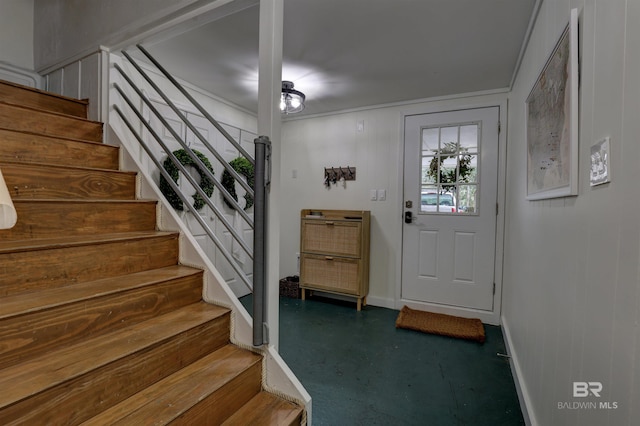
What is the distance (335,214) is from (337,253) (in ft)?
1.63

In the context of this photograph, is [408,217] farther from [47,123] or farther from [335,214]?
[47,123]

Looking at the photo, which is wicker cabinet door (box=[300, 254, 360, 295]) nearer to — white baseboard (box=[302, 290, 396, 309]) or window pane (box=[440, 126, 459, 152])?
white baseboard (box=[302, 290, 396, 309])

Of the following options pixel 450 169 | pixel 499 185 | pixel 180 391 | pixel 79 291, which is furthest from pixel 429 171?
pixel 79 291

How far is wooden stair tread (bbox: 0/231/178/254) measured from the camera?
110 cm

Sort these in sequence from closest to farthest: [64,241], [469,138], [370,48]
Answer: [64,241] → [370,48] → [469,138]

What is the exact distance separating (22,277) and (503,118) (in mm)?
3470

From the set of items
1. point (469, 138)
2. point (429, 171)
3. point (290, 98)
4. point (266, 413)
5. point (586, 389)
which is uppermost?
point (290, 98)

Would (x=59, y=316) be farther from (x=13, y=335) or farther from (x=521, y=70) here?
(x=521, y=70)

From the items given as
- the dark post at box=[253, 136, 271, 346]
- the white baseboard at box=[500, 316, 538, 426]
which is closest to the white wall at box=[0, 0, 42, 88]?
the dark post at box=[253, 136, 271, 346]

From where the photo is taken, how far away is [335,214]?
11.3 ft

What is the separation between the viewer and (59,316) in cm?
101

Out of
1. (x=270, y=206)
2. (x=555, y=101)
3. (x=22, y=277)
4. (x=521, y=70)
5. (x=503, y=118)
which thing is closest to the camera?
(x=22, y=277)

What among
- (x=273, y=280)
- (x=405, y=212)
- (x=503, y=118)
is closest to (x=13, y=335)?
(x=273, y=280)

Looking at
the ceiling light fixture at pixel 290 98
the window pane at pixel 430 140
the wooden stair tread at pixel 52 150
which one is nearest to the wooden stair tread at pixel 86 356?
the wooden stair tread at pixel 52 150
